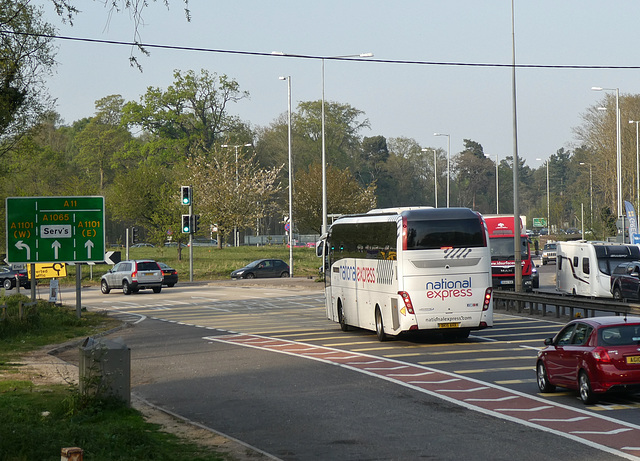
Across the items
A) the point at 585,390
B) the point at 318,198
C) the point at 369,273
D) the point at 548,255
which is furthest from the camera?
the point at 548,255

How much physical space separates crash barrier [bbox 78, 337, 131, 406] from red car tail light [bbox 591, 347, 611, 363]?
6.87 meters

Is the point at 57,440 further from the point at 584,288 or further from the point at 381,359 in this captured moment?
the point at 584,288

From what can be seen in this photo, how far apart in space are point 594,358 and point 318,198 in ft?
216

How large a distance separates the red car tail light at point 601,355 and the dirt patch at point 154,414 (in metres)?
5.77

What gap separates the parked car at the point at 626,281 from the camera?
33625 millimetres

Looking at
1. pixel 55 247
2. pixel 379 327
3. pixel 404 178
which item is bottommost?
pixel 379 327

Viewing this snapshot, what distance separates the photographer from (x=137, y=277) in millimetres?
48094

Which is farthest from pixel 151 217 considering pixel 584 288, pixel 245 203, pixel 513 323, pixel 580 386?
pixel 580 386

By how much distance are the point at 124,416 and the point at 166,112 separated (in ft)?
283

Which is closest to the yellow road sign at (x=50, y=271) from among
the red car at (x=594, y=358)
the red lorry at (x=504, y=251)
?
the red lorry at (x=504, y=251)

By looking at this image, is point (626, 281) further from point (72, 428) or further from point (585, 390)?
point (72, 428)

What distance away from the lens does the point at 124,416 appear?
1242 cm

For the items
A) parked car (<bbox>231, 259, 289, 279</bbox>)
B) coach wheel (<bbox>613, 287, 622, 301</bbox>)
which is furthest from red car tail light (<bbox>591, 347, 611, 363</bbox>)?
parked car (<bbox>231, 259, 289, 279</bbox>)

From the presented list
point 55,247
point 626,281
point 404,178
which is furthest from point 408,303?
point 404,178
